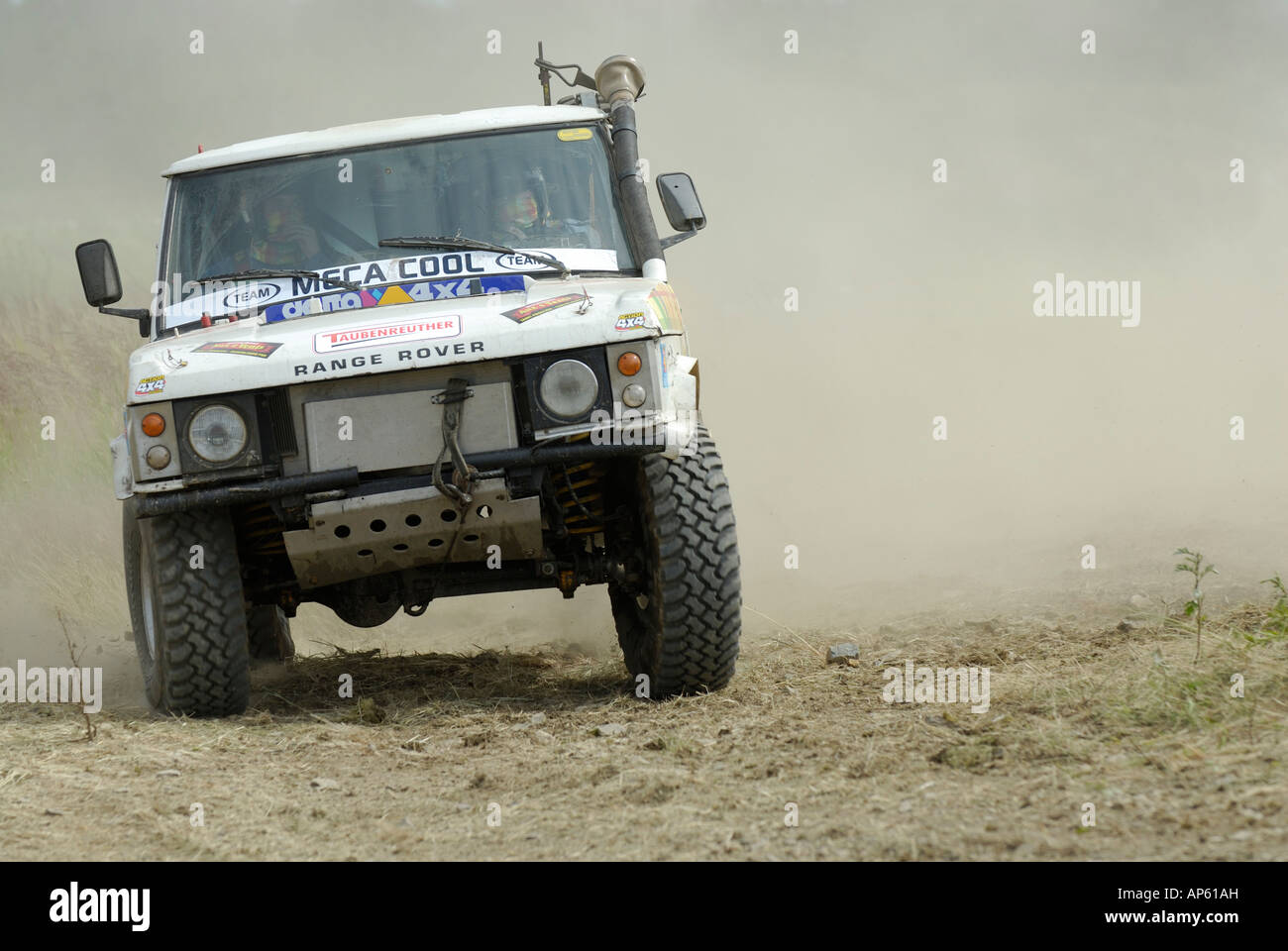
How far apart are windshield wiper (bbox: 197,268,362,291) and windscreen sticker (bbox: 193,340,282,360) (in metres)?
0.59

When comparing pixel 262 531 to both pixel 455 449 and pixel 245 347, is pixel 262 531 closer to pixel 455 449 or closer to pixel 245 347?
pixel 245 347

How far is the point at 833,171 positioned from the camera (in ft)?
66.8

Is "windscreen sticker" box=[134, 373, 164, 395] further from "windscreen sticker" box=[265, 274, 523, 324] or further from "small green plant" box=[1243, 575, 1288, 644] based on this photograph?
"small green plant" box=[1243, 575, 1288, 644]

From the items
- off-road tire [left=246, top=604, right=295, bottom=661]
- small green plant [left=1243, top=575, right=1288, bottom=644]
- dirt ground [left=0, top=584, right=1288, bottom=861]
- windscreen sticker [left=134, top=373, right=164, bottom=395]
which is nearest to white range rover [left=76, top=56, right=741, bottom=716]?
windscreen sticker [left=134, top=373, right=164, bottom=395]

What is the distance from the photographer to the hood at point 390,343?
4.63 metres

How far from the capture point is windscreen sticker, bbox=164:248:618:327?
531cm

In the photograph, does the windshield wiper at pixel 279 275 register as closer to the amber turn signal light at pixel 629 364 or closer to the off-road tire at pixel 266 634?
the amber turn signal light at pixel 629 364

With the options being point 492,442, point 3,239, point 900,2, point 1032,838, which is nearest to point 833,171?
point 900,2

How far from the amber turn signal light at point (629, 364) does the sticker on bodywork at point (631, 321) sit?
10cm

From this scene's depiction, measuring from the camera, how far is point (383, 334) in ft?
15.5

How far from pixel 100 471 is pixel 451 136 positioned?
9.72 m

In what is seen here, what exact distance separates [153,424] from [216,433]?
0.22 m

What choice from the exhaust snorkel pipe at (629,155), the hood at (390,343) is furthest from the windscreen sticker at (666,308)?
the exhaust snorkel pipe at (629,155)
